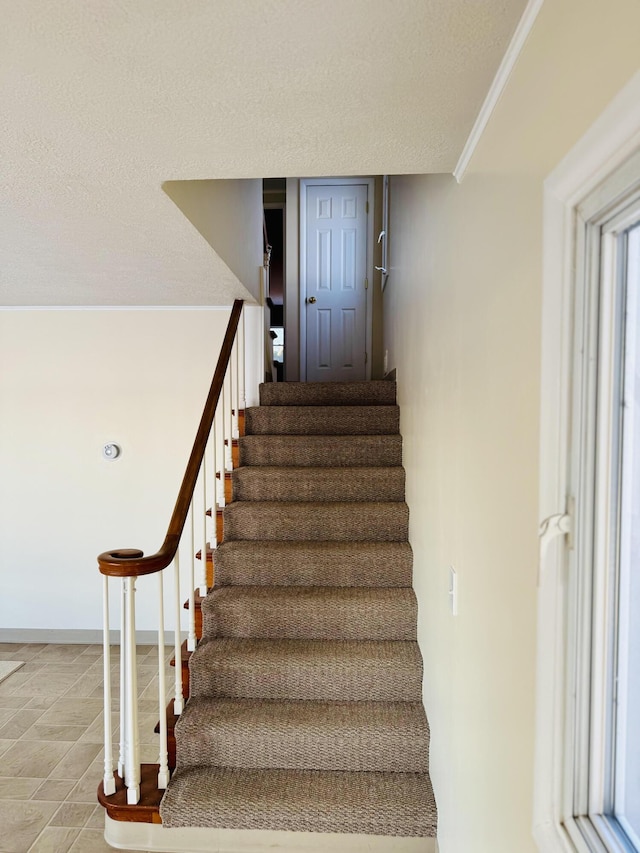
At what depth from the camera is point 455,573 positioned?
145cm

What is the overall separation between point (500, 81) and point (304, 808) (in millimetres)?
2242

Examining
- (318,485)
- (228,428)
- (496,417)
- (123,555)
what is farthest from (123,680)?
(228,428)

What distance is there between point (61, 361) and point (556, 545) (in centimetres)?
362

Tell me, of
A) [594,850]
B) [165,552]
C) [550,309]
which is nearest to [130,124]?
[550,309]

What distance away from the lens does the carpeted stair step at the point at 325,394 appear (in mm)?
3504

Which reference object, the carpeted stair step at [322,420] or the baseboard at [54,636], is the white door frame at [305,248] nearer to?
the carpeted stair step at [322,420]

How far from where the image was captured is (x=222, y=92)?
3.72 feet

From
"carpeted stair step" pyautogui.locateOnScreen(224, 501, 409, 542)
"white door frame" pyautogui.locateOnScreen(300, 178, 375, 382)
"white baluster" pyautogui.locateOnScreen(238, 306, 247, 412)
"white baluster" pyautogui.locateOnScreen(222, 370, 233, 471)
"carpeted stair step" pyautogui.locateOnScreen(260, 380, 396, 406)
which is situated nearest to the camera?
"carpeted stair step" pyautogui.locateOnScreen(224, 501, 409, 542)

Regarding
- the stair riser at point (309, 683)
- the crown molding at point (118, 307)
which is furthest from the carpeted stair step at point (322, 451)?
the stair riser at point (309, 683)

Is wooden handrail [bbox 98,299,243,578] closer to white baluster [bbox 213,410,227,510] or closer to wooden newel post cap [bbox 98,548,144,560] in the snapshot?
wooden newel post cap [bbox 98,548,144,560]

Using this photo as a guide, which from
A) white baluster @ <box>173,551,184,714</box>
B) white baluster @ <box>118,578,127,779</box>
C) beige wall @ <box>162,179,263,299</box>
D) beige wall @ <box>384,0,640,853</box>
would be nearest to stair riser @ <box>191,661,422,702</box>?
white baluster @ <box>173,551,184,714</box>

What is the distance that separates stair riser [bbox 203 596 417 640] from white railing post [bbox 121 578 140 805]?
0.58 metres

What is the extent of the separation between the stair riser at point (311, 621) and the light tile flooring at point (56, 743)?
2.43 ft

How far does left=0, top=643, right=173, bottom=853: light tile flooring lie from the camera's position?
1.98 meters
